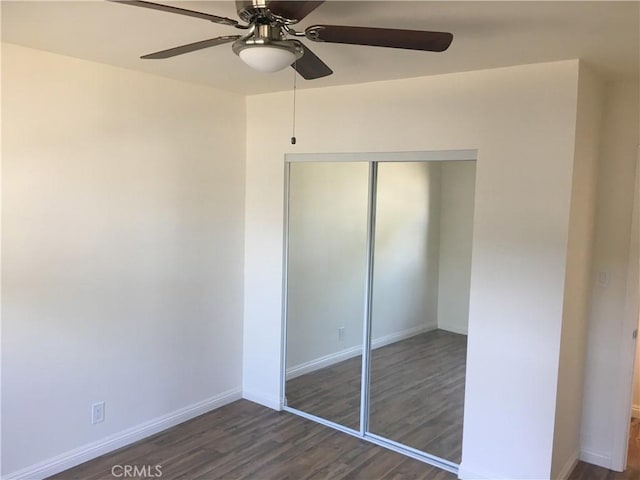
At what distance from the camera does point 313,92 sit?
3789 millimetres

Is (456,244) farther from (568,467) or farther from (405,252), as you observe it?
(568,467)

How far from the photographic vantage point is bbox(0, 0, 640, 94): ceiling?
206cm

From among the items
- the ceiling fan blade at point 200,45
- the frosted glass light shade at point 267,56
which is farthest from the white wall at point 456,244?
the ceiling fan blade at point 200,45

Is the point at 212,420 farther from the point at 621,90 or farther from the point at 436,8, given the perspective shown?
the point at 621,90

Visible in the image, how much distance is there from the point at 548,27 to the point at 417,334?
7.01ft

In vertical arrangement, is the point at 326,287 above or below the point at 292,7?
below

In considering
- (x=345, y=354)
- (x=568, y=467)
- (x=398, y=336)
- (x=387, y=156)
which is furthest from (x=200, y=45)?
(x=568, y=467)

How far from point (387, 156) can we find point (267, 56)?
5.78 feet

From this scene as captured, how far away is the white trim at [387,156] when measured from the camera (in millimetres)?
3157

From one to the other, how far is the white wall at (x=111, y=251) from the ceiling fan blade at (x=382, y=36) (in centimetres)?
192

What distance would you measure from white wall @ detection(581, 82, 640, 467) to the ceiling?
0.91 ft

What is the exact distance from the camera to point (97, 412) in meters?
3.40

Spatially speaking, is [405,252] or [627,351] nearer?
[627,351]

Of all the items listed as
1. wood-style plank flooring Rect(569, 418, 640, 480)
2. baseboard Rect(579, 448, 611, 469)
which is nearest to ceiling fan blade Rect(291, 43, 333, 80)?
wood-style plank flooring Rect(569, 418, 640, 480)
